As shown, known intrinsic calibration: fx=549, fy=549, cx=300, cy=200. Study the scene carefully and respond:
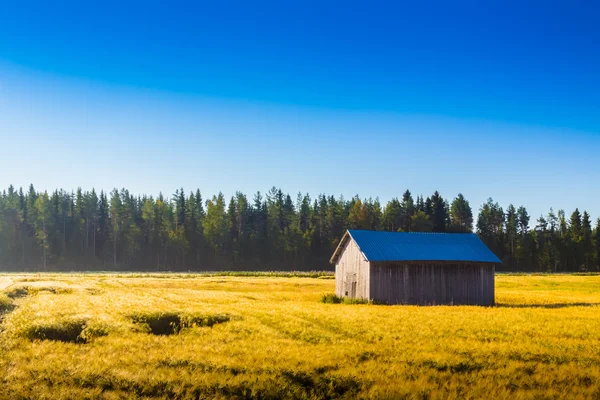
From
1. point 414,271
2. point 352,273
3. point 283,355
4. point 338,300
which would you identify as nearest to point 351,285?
point 352,273

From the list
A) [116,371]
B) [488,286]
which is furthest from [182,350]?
[488,286]

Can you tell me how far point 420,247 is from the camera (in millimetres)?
46281

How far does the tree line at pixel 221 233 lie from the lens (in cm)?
12575

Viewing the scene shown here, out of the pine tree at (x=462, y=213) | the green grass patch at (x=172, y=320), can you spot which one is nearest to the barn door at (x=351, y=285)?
the green grass patch at (x=172, y=320)

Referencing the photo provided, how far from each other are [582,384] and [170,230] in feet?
413

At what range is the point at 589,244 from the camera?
452ft

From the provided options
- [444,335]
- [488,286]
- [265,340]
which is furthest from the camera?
[488,286]

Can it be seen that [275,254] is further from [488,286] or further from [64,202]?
[488,286]

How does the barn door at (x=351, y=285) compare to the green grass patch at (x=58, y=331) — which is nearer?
the green grass patch at (x=58, y=331)

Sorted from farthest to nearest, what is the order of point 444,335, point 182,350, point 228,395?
point 444,335 → point 182,350 → point 228,395

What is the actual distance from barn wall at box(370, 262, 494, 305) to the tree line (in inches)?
3188

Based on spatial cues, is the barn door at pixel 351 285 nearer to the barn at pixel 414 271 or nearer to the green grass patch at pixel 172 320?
the barn at pixel 414 271

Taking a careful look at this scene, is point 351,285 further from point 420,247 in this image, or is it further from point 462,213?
point 462,213

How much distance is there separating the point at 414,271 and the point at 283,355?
29406 millimetres
